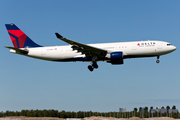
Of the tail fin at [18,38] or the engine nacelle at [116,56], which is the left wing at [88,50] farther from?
the tail fin at [18,38]

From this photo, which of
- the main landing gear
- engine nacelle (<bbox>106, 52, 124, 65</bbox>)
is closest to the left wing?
engine nacelle (<bbox>106, 52, 124, 65</bbox>)

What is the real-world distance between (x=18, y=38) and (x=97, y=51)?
48.2 ft

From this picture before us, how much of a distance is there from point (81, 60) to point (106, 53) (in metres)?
4.10

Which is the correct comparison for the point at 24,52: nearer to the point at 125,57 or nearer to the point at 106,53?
the point at 106,53

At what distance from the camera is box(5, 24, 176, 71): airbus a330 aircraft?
111ft

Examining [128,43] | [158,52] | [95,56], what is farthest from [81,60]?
[158,52]

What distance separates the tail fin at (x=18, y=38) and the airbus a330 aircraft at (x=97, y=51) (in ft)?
2.79

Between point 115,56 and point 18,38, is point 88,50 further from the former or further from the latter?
point 18,38

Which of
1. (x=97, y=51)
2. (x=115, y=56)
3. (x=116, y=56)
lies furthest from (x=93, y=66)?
(x=116, y=56)

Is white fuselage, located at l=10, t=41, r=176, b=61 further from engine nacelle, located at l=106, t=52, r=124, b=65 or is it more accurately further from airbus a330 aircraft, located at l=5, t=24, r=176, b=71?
engine nacelle, located at l=106, t=52, r=124, b=65

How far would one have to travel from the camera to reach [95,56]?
35656 millimetres

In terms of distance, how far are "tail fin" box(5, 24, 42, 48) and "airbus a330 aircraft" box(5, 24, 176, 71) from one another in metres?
0.85

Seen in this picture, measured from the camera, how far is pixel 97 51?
34.1 metres

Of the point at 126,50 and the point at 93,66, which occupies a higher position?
the point at 126,50
